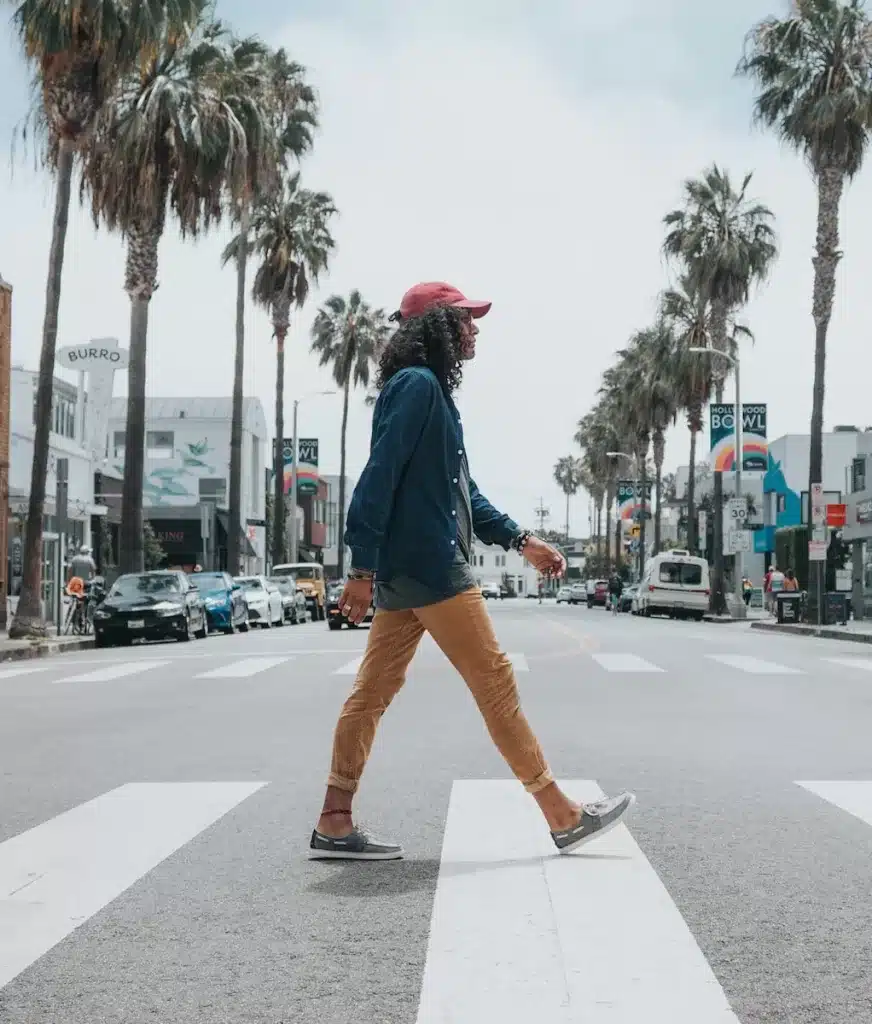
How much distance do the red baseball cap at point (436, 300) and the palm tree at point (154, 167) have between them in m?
26.7

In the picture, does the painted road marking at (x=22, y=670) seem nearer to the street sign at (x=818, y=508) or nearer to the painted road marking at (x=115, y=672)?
the painted road marking at (x=115, y=672)

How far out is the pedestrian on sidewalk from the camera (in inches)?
227

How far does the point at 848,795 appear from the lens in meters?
7.61

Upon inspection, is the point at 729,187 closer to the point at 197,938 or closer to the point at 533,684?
the point at 533,684

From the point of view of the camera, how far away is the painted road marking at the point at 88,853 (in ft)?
16.1

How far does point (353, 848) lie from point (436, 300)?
2126 mm

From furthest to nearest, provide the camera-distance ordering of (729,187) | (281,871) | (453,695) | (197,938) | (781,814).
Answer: (729,187)
(453,695)
(781,814)
(281,871)
(197,938)

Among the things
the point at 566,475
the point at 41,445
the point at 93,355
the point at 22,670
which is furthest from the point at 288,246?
the point at 566,475

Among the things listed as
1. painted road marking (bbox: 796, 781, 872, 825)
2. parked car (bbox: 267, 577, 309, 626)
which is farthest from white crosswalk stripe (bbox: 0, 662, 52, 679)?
parked car (bbox: 267, 577, 309, 626)

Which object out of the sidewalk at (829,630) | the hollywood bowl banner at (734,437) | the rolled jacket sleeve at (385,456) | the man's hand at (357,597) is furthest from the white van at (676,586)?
the man's hand at (357,597)

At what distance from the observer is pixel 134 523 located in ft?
108

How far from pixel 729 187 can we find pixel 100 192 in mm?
25660

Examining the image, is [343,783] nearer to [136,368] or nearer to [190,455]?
[136,368]

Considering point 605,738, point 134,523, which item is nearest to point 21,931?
point 605,738
